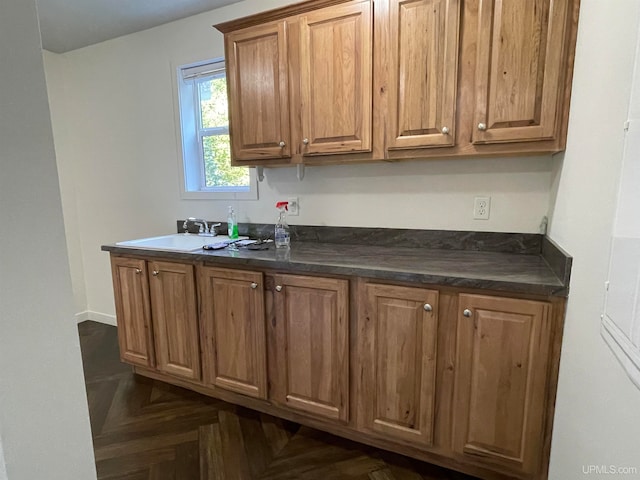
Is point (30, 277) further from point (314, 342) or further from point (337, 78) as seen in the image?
point (337, 78)

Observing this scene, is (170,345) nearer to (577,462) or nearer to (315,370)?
(315,370)

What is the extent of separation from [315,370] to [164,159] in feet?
6.96

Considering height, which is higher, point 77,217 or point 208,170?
point 208,170

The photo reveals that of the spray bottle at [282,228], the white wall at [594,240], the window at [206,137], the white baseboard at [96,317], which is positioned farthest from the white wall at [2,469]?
the white baseboard at [96,317]

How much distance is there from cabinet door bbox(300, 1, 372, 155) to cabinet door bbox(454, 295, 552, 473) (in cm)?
99

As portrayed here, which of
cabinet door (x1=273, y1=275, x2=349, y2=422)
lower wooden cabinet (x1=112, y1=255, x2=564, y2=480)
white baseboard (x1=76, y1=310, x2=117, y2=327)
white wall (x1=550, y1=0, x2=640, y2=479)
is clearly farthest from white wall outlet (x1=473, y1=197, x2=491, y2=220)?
white baseboard (x1=76, y1=310, x2=117, y2=327)

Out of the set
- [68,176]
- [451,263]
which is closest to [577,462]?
[451,263]

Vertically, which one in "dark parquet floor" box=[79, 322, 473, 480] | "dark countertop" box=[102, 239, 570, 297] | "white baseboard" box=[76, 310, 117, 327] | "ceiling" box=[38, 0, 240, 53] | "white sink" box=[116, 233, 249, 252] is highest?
"ceiling" box=[38, 0, 240, 53]

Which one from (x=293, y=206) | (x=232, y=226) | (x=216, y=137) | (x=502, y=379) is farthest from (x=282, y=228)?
(x=502, y=379)

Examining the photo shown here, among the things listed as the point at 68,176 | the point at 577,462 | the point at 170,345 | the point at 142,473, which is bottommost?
the point at 142,473

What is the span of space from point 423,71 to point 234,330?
162 cm

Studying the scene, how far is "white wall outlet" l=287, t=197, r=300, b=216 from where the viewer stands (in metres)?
2.31

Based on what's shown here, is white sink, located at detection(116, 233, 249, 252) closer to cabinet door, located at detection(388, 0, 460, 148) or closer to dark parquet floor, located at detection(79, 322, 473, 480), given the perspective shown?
dark parquet floor, located at detection(79, 322, 473, 480)

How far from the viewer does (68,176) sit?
10.6 feet
